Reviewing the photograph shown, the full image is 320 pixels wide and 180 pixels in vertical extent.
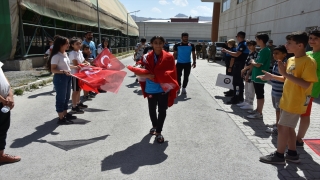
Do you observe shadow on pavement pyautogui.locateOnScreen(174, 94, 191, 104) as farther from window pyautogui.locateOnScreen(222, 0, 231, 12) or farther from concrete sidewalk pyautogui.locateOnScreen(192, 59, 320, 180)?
window pyautogui.locateOnScreen(222, 0, 231, 12)

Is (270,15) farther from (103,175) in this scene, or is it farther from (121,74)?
(103,175)

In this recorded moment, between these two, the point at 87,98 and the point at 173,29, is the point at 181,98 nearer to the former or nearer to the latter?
the point at 87,98

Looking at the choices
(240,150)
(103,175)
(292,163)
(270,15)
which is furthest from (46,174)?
(270,15)

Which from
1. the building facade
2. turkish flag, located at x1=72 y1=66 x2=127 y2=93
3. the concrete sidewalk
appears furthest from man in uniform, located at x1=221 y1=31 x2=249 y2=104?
the building facade

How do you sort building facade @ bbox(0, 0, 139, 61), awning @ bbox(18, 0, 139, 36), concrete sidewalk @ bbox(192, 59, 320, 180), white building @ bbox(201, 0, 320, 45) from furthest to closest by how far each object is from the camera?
white building @ bbox(201, 0, 320, 45) → awning @ bbox(18, 0, 139, 36) → building facade @ bbox(0, 0, 139, 61) → concrete sidewalk @ bbox(192, 59, 320, 180)

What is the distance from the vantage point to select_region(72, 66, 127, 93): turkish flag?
18.7 feet

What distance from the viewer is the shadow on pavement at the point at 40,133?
168 inches

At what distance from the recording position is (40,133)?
476cm

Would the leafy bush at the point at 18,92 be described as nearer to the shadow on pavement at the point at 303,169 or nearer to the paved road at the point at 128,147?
the paved road at the point at 128,147

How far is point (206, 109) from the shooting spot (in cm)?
675

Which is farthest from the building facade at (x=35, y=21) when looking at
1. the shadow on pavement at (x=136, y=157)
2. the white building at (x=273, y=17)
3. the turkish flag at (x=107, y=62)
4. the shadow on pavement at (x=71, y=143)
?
the white building at (x=273, y=17)

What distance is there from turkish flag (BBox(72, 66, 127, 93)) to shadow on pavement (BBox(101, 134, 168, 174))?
5.94ft

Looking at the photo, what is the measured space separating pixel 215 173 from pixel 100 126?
8.86 ft

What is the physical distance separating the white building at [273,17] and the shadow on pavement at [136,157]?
11749 millimetres
